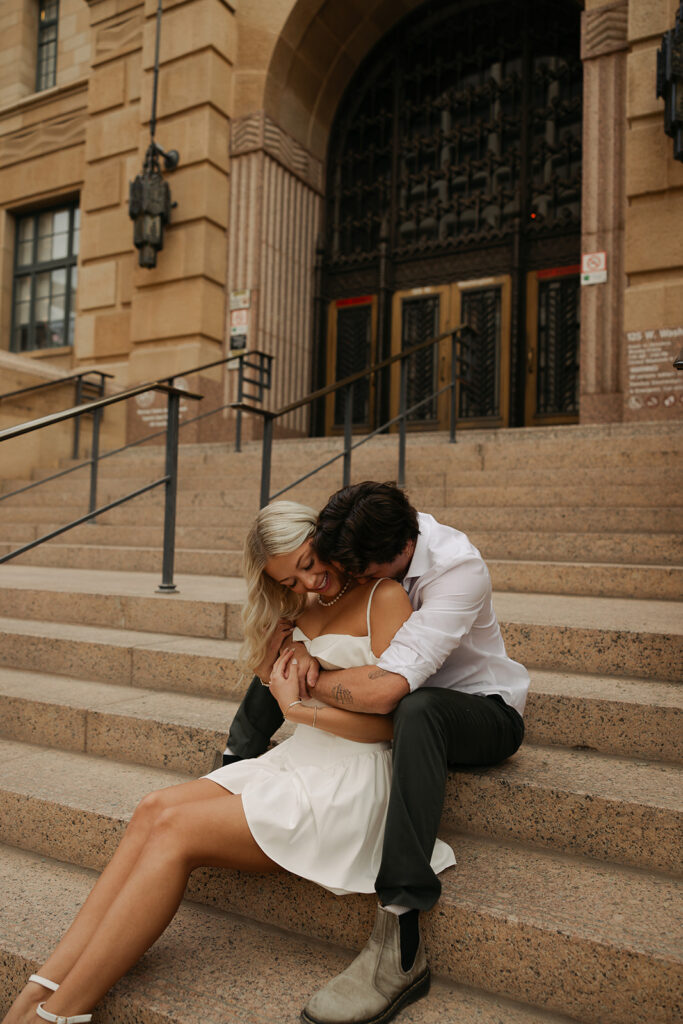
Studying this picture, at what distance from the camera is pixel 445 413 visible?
405 inches

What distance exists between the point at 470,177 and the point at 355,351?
282 cm

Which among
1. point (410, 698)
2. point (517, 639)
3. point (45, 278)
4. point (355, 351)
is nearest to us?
point (410, 698)

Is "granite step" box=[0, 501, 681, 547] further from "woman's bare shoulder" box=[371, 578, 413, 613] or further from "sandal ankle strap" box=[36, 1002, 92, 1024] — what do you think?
"sandal ankle strap" box=[36, 1002, 92, 1024]

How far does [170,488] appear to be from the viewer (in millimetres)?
4566

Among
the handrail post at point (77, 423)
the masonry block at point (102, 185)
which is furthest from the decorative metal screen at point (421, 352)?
the masonry block at point (102, 185)

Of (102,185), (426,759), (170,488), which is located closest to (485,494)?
(170,488)

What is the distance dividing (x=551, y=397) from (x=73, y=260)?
775cm

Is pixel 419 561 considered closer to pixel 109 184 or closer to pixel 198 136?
pixel 198 136

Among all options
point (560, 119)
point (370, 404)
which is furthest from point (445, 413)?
point (560, 119)

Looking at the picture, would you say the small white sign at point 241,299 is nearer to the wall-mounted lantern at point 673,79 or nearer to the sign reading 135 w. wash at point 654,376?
the sign reading 135 w. wash at point 654,376

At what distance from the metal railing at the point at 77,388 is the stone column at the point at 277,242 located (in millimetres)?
2091

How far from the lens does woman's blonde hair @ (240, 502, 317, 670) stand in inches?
88.7

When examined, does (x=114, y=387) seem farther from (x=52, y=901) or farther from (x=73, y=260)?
(x=52, y=901)

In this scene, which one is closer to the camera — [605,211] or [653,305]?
[653,305]
